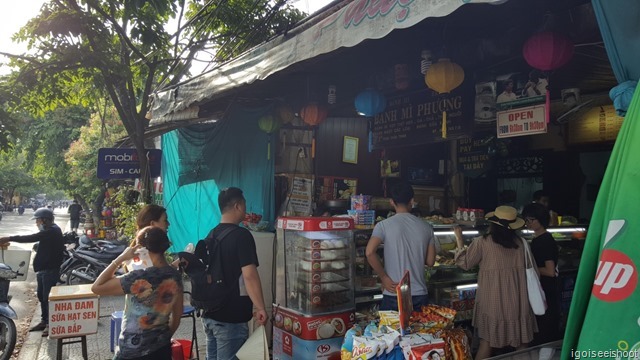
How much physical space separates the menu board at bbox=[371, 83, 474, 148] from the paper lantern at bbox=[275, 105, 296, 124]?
1.24 meters

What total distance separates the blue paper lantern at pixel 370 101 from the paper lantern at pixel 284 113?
1.36 metres

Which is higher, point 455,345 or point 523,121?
point 523,121

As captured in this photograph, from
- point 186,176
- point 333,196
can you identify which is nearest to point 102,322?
point 186,176

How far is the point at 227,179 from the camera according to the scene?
7.81 metres

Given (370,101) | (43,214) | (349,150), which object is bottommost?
(43,214)

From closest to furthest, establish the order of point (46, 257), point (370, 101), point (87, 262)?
point (370, 101), point (46, 257), point (87, 262)

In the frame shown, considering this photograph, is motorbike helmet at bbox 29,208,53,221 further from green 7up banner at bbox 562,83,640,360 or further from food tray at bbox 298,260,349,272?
green 7up banner at bbox 562,83,640,360

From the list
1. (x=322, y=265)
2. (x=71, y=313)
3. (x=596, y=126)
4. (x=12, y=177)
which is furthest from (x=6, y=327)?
(x=12, y=177)

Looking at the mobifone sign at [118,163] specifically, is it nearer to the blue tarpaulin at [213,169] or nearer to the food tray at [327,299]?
the blue tarpaulin at [213,169]

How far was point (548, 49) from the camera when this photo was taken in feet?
12.3

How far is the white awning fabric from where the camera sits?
2643 mm

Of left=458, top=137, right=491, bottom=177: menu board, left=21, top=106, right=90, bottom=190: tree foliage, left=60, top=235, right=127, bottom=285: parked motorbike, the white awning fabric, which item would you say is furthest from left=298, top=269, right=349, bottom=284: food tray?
left=21, top=106, right=90, bottom=190: tree foliage

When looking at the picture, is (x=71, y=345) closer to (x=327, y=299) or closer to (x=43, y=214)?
(x=43, y=214)

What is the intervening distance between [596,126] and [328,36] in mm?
5668
